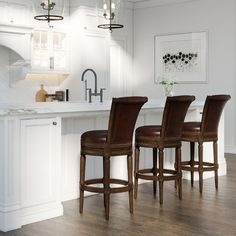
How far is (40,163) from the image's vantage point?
13.8ft

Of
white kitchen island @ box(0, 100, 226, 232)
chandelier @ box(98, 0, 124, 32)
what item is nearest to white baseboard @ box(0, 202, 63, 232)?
white kitchen island @ box(0, 100, 226, 232)

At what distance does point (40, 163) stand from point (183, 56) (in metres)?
5.38

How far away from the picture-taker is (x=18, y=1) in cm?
757

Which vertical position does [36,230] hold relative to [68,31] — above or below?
below

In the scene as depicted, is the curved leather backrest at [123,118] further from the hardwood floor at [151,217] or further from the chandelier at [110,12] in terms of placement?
the chandelier at [110,12]

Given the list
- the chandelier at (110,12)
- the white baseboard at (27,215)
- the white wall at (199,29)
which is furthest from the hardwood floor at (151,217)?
the white wall at (199,29)

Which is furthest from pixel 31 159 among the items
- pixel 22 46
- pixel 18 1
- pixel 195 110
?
pixel 18 1

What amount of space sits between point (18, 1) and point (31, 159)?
13.5 ft

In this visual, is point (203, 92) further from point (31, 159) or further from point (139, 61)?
point (31, 159)

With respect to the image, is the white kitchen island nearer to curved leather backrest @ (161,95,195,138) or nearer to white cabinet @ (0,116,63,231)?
white cabinet @ (0,116,63,231)

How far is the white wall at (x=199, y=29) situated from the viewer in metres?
8.37

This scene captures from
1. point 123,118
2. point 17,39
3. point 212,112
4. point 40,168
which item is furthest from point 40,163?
point 17,39

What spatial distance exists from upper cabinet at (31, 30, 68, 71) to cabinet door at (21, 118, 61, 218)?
3827 millimetres

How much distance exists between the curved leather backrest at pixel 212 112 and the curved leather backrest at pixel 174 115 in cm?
53
